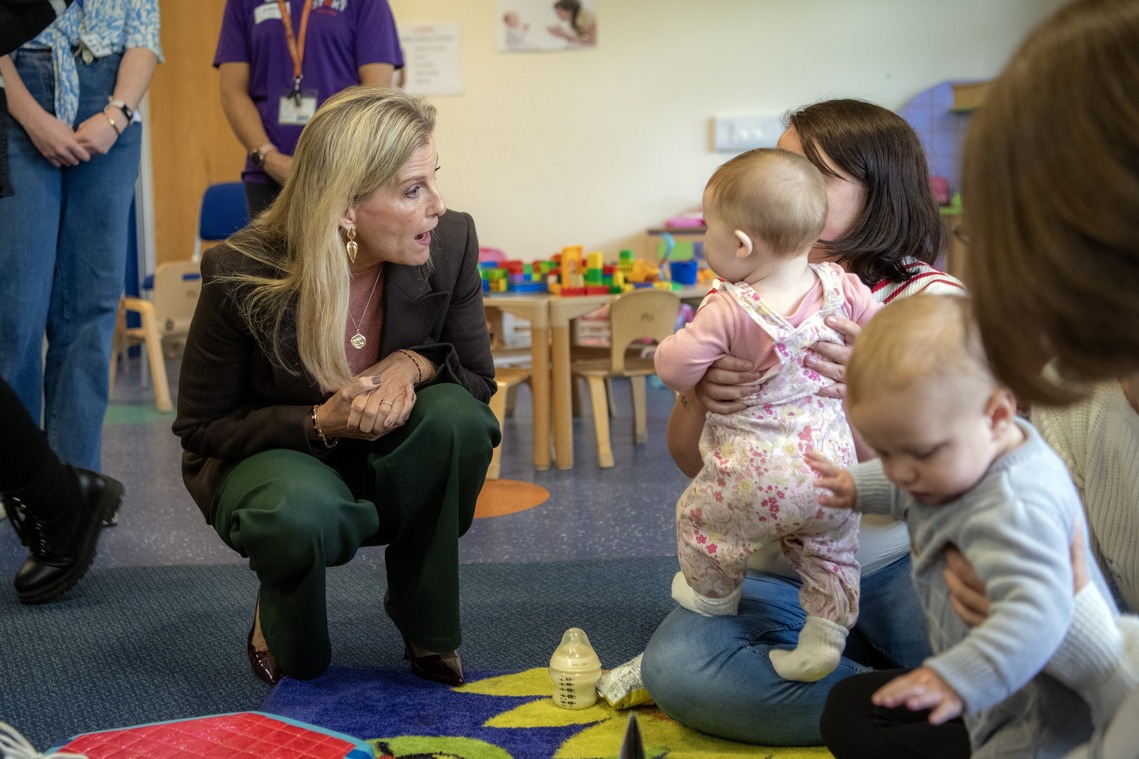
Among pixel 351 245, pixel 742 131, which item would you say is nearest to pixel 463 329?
pixel 351 245

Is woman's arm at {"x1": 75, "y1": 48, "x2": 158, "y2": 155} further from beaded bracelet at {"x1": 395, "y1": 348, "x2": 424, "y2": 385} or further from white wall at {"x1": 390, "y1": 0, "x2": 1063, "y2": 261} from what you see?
white wall at {"x1": 390, "y1": 0, "x2": 1063, "y2": 261}

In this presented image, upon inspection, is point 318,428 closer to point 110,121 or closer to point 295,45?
point 110,121

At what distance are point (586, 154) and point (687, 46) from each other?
791mm

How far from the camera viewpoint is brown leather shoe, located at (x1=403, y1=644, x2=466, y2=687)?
75.7 inches

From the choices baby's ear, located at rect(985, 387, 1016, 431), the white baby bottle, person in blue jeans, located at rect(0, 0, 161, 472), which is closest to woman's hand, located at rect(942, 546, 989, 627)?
baby's ear, located at rect(985, 387, 1016, 431)

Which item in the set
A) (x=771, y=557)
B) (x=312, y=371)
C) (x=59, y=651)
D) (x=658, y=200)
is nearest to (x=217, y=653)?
(x=59, y=651)

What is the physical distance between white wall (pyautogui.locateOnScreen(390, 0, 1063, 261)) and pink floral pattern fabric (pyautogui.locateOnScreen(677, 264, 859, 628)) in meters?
4.82

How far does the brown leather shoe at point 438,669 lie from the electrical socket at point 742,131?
4.77 m

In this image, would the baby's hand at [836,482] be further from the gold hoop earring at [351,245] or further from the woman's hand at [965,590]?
the gold hoop earring at [351,245]

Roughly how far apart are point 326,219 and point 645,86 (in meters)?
4.73

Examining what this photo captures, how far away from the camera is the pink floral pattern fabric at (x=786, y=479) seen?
5.21 feet

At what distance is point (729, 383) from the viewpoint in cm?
163

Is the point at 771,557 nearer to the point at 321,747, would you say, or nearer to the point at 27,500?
the point at 321,747

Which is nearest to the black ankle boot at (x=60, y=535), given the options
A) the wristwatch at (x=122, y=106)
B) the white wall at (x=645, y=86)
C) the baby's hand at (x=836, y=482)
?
the wristwatch at (x=122, y=106)
